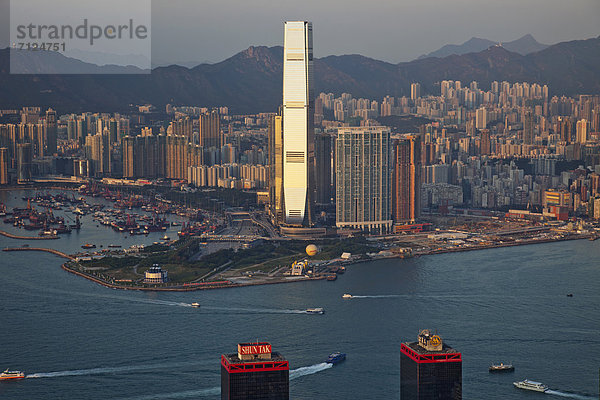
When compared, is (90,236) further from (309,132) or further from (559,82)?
(559,82)

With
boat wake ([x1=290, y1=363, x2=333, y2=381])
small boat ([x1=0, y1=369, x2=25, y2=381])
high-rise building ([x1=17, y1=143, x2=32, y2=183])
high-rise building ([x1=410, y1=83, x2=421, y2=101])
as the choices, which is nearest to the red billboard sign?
boat wake ([x1=290, y1=363, x2=333, y2=381])

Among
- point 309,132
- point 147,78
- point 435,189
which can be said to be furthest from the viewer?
point 147,78

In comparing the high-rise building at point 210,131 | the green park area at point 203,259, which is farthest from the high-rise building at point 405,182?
the high-rise building at point 210,131

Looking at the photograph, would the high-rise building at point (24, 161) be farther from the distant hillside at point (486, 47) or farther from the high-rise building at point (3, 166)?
the distant hillside at point (486, 47)

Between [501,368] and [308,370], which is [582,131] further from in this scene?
[308,370]

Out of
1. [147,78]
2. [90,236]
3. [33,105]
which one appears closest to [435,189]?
[90,236]

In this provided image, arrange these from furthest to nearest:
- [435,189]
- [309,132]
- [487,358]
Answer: [435,189]
[309,132]
[487,358]

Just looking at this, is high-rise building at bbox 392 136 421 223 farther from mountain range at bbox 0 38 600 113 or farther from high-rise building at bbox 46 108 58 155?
mountain range at bbox 0 38 600 113

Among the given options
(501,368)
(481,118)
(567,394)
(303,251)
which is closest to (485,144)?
(481,118)
